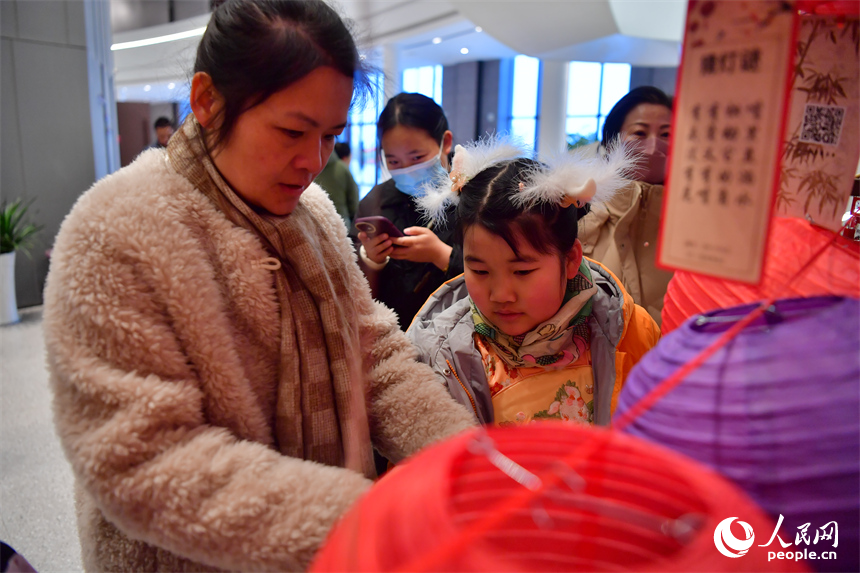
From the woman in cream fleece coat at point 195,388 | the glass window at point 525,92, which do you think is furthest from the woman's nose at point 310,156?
the glass window at point 525,92

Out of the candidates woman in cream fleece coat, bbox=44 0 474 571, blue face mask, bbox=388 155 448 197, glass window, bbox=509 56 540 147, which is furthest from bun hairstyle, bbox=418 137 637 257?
glass window, bbox=509 56 540 147

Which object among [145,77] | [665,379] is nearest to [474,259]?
[665,379]

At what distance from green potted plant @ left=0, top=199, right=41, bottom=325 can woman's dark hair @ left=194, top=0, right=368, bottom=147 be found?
4.09 m

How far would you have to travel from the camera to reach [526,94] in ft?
31.5

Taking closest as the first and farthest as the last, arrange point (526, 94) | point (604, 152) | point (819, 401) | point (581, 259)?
point (819, 401)
point (604, 152)
point (581, 259)
point (526, 94)

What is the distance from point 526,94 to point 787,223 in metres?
9.72

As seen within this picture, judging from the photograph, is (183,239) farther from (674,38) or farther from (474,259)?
(674,38)

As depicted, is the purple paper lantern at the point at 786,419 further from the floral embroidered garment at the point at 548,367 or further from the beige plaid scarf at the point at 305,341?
the floral embroidered garment at the point at 548,367

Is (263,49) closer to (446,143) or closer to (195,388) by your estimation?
(195,388)

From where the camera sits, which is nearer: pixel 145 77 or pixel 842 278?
pixel 842 278

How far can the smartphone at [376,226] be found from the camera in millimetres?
1533

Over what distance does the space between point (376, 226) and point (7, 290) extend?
146 inches

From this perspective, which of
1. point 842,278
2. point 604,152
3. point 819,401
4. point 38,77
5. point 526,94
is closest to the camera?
point 819,401

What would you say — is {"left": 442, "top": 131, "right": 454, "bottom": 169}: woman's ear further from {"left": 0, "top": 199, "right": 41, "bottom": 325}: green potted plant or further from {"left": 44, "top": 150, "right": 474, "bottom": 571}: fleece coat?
{"left": 0, "top": 199, "right": 41, "bottom": 325}: green potted plant
